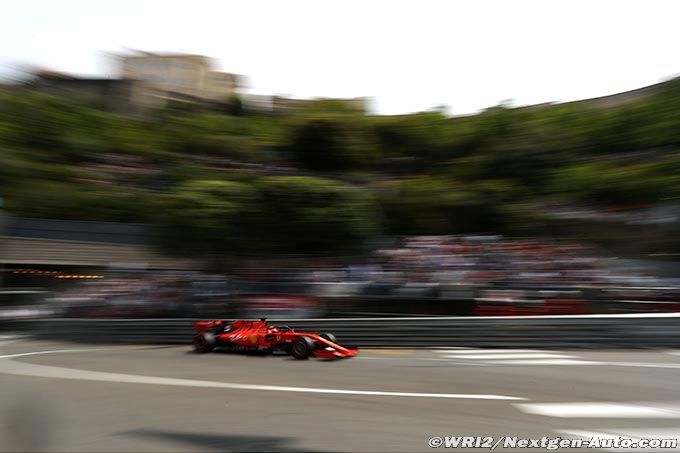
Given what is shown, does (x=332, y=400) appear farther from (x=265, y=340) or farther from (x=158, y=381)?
(x=265, y=340)

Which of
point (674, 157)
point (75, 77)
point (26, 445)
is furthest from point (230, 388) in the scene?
point (75, 77)

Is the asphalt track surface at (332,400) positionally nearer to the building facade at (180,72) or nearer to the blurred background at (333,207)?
the blurred background at (333,207)

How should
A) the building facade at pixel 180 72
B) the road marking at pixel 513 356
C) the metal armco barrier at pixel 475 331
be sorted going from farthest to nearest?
1. the building facade at pixel 180 72
2. the metal armco barrier at pixel 475 331
3. the road marking at pixel 513 356

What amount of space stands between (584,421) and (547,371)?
239 cm

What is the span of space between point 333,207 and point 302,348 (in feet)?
28.0

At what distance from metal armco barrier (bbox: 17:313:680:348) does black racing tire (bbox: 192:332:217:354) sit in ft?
4.02

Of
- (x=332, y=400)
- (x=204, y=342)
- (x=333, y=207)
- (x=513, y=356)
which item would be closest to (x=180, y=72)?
(x=333, y=207)

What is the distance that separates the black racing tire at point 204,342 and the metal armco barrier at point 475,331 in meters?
1.23

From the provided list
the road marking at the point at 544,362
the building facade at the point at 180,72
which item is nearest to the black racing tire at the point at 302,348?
the road marking at the point at 544,362

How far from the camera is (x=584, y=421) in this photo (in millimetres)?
5160

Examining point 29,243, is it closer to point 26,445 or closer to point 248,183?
point 248,183

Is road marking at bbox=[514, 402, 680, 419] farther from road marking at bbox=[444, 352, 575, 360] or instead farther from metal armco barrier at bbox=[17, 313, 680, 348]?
metal armco barrier at bbox=[17, 313, 680, 348]

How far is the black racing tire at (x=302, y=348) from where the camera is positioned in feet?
28.8

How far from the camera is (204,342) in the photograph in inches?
379
